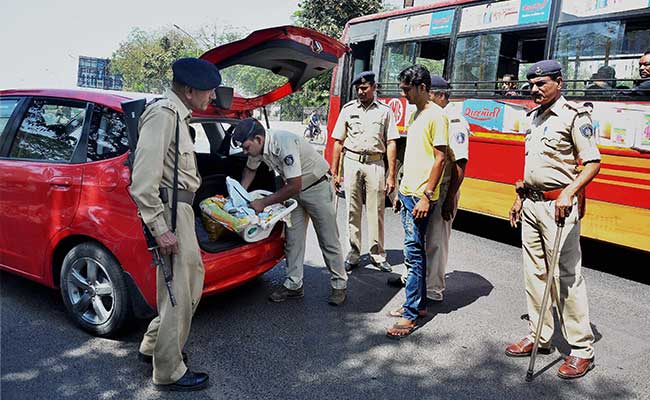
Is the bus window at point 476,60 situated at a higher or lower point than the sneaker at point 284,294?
higher

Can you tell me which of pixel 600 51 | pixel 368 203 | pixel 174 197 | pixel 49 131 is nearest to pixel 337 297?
pixel 368 203

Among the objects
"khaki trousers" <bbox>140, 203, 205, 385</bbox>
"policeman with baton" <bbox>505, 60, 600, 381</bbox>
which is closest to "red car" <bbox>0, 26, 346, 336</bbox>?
"khaki trousers" <bbox>140, 203, 205, 385</bbox>

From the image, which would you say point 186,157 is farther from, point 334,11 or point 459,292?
point 334,11

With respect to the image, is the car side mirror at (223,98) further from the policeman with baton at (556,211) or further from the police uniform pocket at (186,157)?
the policeman with baton at (556,211)

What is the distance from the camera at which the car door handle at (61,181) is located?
3.28 metres

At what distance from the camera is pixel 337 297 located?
13.5 feet

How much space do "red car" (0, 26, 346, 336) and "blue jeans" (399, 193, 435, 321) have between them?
1.01 m

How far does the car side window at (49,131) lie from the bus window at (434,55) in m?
5.18

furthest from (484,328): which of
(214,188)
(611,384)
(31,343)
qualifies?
(31,343)

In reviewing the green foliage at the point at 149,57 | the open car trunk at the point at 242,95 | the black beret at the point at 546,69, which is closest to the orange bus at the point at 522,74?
the black beret at the point at 546,69

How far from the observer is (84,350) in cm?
317

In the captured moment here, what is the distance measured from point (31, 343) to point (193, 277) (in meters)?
1.30

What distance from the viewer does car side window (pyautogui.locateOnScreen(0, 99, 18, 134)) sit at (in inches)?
151

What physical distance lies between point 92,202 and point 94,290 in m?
0.58
